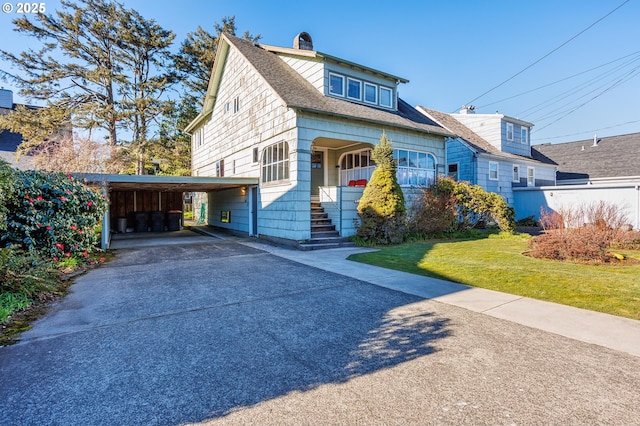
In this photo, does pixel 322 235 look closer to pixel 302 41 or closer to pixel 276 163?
pixel 276 163

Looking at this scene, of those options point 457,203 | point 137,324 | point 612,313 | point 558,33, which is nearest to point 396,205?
point 457,203

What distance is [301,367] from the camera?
9.09ft

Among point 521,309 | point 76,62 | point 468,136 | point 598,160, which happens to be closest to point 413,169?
point 468,136

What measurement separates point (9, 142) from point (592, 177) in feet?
126

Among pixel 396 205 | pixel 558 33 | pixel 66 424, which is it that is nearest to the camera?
pixel 66 424

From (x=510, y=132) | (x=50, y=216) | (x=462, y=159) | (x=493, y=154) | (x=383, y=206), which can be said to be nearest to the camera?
(x=50, y=216)

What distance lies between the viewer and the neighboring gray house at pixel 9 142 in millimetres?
19078

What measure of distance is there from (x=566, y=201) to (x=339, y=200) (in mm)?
13796

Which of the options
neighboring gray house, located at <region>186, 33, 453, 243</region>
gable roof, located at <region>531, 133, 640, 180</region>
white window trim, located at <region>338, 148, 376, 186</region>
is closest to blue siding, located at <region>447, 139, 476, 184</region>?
neighboring gray house, located at <region>186, 33, 453, 243</region>

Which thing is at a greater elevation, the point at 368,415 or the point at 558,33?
the point at 558,33

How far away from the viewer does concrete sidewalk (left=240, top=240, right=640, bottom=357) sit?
11.0 ft

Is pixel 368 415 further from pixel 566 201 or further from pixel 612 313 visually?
pixel 566 201

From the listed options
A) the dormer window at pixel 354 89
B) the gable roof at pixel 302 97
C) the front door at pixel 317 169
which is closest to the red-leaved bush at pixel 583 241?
the gable roof at pixel 302 97

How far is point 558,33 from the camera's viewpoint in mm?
13914
